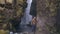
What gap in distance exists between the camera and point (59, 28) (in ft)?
1.93

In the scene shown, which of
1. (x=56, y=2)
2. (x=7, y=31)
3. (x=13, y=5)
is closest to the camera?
(x=56, y=2)

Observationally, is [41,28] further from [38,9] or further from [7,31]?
[7,31]

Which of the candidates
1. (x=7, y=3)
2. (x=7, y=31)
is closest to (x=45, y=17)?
(x=7, y=31)

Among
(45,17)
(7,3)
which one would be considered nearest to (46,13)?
(45,17)

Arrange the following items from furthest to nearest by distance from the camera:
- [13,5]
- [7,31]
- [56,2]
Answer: [13,5] → [7,31] → [56,2]

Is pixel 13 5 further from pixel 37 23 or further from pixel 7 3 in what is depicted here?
pixel 37 23

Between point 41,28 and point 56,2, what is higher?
point 56,2

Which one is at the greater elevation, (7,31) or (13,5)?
(13,5)

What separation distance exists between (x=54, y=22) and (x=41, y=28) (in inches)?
2.4

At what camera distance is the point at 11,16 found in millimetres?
875

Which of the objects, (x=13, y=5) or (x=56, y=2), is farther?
(x=13, y=5)

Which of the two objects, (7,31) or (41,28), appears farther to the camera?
(7,31)

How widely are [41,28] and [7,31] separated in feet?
0.92

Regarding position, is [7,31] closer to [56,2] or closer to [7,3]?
[7,3]
